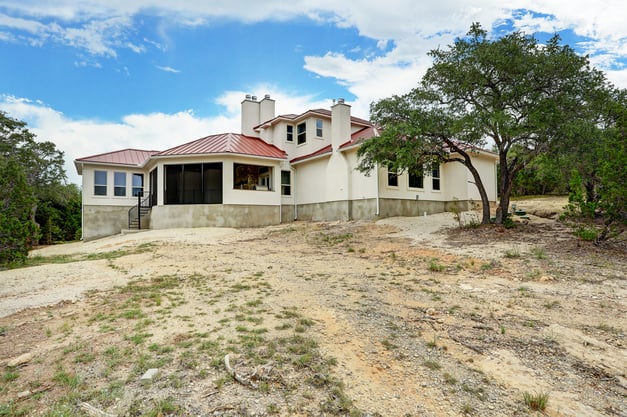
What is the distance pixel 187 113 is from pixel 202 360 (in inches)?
684

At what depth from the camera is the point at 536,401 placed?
2.90 meters

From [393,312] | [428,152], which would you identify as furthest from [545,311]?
[428,152]

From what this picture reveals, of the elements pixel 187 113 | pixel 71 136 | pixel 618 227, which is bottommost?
pixel 618 227

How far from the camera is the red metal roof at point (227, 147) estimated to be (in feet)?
58.9

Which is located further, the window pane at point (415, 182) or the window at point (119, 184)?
the window at point (119, 184)

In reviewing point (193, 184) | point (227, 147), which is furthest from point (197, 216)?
point (193, 184)

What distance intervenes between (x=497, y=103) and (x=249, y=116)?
15715 mm

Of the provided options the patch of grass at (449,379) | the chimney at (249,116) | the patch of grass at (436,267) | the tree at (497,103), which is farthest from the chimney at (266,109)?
the patch of grass at (449,379)

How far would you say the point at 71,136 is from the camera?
18500 millimetres

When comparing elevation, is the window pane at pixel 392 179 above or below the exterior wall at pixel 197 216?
above

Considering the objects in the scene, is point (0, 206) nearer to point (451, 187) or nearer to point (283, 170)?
point (283, 170)

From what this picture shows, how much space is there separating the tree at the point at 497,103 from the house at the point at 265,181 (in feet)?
13.6

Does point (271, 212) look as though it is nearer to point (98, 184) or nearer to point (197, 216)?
point (197, 216)

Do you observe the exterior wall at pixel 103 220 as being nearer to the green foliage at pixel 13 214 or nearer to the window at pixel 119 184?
the window at pixel 119 184
